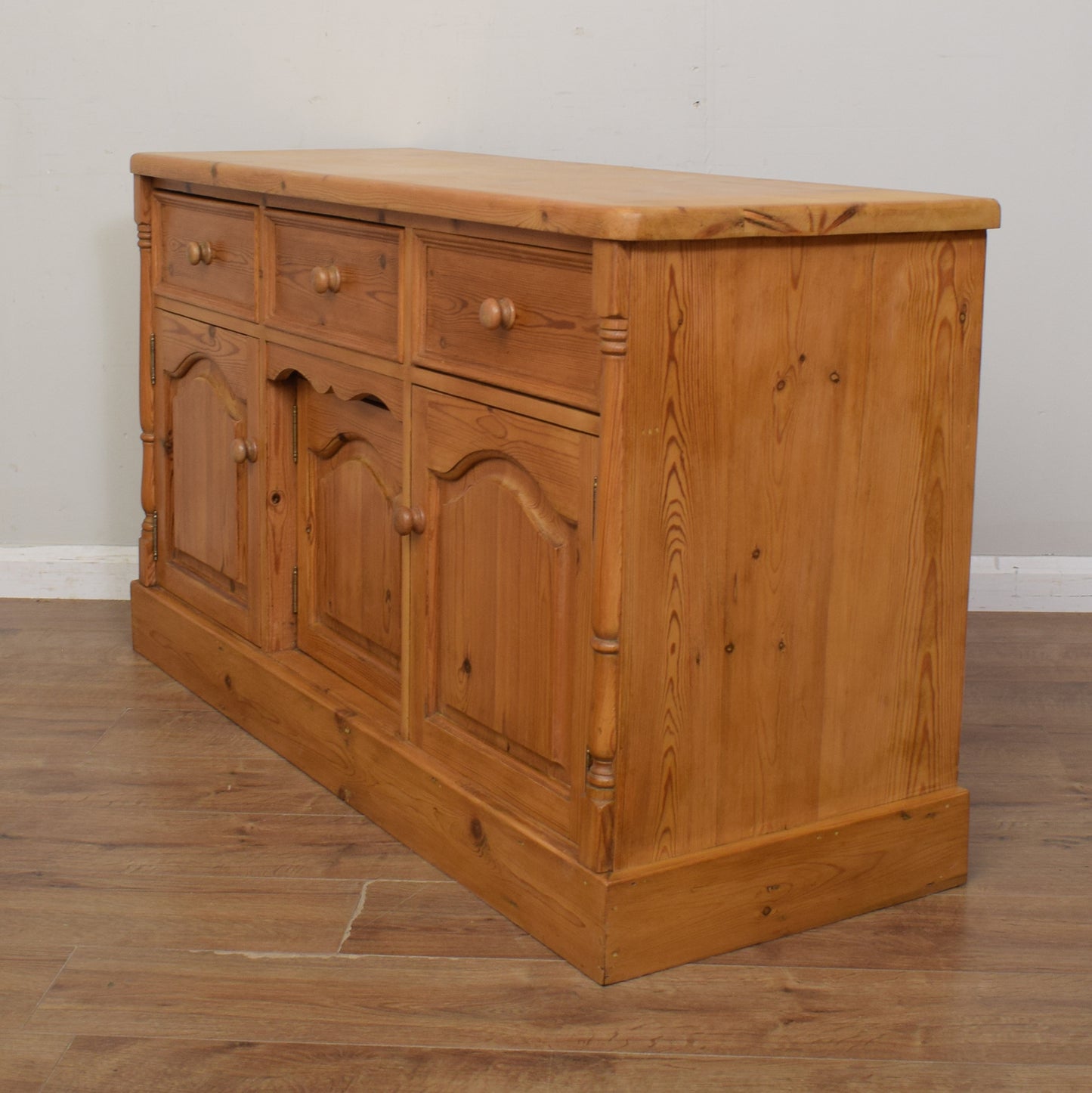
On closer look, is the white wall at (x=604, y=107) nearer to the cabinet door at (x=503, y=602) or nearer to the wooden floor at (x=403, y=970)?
the wooden floor at (x=403, y=970)

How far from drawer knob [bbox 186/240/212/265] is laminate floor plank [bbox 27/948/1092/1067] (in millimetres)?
1259

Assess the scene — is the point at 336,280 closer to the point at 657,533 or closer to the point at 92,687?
the point at 657,533

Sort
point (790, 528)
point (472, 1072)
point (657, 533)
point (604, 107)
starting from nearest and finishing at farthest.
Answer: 1. point (472, 1072)
2. point (657, 533)
3. point (790, 528)
4. point (604, 107)

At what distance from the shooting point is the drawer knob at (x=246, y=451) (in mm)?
2545

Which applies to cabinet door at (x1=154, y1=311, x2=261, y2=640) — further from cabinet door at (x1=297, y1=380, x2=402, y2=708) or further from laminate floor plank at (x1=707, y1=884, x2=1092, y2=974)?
laminate floor plank at (x1=707, y1=884, x2=1092, y2=974)

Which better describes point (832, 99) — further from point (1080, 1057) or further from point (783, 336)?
Answer: point (1080, 1057)

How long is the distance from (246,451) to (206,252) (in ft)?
1.20

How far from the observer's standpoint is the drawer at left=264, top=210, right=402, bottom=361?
2.11m

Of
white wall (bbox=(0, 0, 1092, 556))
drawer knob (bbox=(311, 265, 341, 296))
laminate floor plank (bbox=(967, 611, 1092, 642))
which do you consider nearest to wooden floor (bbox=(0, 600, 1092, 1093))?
laminate floor plank (bbox=(967, 611, 1092, 642))

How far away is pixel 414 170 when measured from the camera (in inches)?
92.2

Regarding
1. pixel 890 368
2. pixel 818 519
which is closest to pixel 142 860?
pixel 818 519

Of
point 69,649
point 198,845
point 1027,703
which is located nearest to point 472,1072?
point 198,845

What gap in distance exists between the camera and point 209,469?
8.96 ft

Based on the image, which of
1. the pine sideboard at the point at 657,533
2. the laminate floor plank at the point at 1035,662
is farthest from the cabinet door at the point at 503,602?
the laminate floor plank at the point at 1035,662
